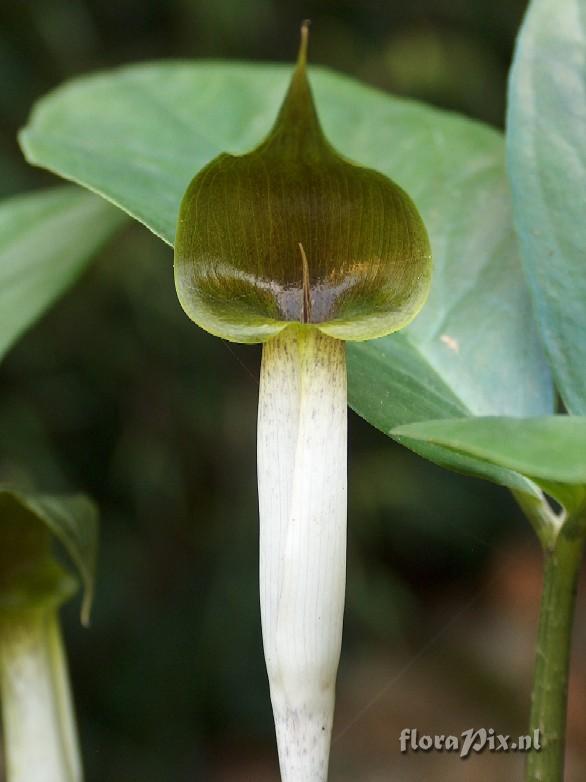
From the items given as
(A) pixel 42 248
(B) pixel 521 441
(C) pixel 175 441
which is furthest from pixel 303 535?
(C) pixel 175 441

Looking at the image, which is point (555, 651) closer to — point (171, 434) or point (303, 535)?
point (303, 535)

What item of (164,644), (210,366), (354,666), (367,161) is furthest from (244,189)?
(354,666)

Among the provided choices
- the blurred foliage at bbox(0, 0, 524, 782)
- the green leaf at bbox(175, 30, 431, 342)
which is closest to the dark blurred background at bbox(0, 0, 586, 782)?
the blurred foliage at bbox(0, 0, 524, 782)

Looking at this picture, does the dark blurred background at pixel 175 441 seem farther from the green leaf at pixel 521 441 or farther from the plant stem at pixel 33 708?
the green leaf at pixel 521 441

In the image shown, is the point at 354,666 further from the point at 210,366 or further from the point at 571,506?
the point at 571,506

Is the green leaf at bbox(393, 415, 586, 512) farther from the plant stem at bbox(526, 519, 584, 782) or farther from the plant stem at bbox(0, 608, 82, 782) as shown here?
the plant stem at bbox(0, 608, 82, 782)

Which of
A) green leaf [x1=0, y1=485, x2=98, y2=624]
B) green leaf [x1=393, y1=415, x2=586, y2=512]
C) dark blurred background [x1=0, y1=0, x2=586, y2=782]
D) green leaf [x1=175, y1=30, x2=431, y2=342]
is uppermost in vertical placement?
green leaf [x1=175, y1=30, x2=431, y2=342]

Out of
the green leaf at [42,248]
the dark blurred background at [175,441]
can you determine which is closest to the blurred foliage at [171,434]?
the dark blurred background at [175,441]
